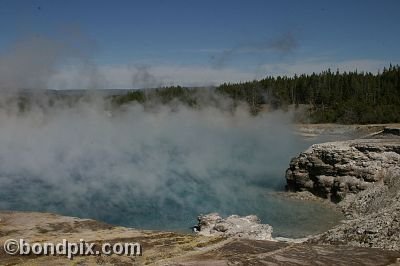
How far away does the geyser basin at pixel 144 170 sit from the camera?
3256 centimetres

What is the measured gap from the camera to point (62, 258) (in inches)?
514

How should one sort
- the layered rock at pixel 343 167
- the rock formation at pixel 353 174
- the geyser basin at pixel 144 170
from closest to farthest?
the rock formation at pixel 353 174, the geyser basin at pixel 144 170, the layered rock at pixel 343 167

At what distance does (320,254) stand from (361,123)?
64.2m

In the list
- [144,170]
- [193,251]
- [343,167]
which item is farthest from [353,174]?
[193,251]

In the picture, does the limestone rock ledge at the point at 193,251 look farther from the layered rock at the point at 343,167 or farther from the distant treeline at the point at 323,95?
the distant treeline at the point at 323,95

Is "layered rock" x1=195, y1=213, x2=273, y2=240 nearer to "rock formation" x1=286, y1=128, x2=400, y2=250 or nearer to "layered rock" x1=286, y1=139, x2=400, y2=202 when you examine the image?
"rock formation" x1=286, y1=128, x2=400, y2=250

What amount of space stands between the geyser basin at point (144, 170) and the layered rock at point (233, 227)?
1768 mm

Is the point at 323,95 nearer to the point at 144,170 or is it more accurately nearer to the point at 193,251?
the point at 144,170

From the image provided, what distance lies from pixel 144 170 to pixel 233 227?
74.5ft

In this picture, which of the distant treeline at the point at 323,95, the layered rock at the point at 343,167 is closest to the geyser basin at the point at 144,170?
the layered rock at the point at 343,167

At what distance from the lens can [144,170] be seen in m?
47.4

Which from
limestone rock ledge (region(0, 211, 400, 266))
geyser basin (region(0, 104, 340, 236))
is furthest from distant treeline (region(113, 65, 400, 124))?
limestone rock ledge (region(0, 211, 400, 266))

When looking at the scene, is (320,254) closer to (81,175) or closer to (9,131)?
(81,175)

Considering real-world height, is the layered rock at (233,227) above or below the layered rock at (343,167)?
below
